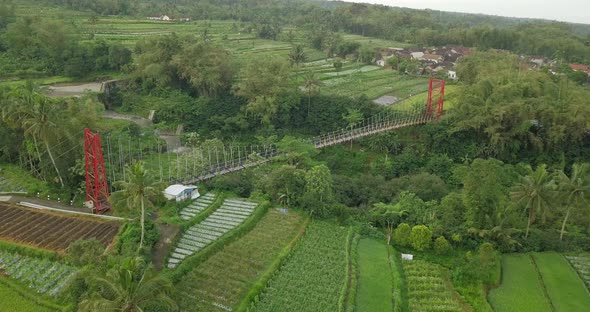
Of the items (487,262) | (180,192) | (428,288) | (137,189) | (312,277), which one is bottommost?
(428,288)

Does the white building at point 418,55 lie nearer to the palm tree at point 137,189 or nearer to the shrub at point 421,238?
the shrub at point 421,238

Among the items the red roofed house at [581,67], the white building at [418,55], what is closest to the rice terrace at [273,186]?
the red roofed house at [581,67]

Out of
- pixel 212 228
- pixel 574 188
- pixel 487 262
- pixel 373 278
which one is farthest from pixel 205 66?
pixel 574 188

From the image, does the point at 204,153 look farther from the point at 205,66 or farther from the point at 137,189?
the point at 137,189

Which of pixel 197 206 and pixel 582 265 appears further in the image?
pixel 197 206

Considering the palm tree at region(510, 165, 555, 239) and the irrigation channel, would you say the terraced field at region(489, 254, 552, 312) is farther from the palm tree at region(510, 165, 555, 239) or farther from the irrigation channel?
the irrigation channel
